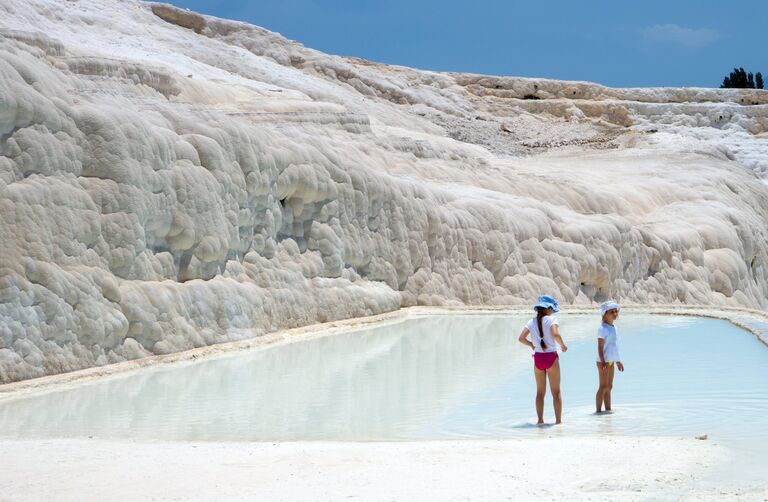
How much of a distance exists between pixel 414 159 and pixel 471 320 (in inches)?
246

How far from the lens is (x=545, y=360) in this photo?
7.41 metres

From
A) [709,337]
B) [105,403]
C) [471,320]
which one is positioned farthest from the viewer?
[471,320]

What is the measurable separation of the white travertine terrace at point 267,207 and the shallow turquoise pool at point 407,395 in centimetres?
86

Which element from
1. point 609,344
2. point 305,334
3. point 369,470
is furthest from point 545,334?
point 305,334

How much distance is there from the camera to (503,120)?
36188 mm

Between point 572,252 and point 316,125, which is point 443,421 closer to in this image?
point 572,252

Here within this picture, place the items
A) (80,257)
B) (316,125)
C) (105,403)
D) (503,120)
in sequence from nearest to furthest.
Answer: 1. (105,403)
2. (80,257)
3. (316,125)
4. (503,120)

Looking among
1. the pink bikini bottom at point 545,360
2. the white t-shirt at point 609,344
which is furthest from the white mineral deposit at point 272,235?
the white t-shirt at point 609,344

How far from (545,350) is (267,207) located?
21.4 ft

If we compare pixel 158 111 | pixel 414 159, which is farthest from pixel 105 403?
pixel 414 159

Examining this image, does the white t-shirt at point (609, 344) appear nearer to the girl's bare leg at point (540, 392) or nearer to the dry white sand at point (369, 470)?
the girl's bare leg at point (540, 392)

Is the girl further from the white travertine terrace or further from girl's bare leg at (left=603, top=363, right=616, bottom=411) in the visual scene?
the white travertine terrace

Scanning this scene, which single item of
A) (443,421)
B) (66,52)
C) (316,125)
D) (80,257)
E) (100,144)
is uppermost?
(66,52)

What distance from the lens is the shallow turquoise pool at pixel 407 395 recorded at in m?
7.14
